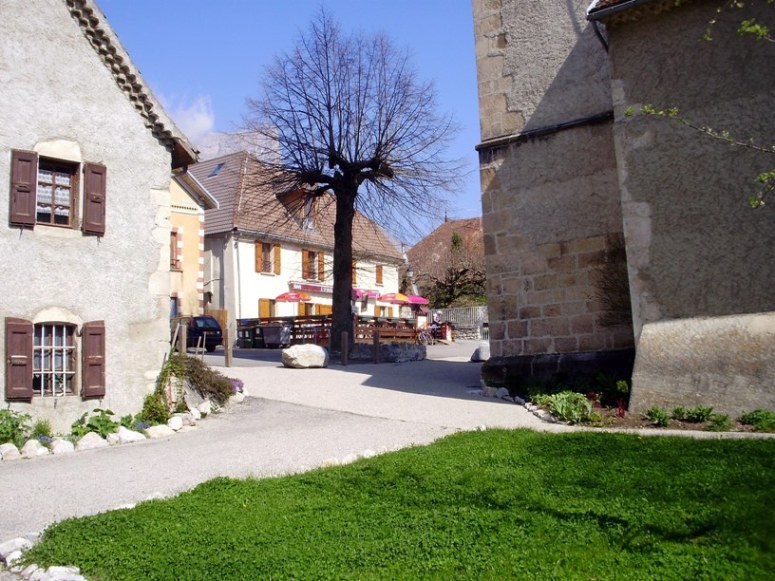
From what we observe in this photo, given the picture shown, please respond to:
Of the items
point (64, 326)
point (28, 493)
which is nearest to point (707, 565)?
point (28, 493)

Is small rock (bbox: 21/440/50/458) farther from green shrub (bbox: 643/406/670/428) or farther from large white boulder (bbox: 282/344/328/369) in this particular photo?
large white boulder (bbox: 282/344/328/369)

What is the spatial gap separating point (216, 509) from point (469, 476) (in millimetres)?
1953

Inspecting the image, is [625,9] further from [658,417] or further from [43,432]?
[43,432]

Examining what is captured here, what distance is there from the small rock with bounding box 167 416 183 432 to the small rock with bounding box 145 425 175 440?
136mm

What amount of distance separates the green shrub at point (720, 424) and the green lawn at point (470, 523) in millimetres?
1517

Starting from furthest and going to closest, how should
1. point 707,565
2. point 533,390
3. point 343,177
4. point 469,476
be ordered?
point 343,177, point 533,390, point 469,476, point 707,565

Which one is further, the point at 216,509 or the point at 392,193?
the point at 392,193

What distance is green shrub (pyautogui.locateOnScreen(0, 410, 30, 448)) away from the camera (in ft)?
29.1

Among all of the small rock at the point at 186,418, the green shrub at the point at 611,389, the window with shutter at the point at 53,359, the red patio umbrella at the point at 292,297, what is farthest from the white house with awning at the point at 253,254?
the window with shutter at the point at 53,359

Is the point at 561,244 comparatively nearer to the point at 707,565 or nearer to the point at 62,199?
the point at 62,199

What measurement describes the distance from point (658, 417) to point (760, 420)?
3.46 ft

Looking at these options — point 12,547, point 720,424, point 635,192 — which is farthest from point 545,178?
point 12,547

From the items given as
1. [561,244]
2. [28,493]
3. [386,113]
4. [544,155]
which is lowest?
[28,493]

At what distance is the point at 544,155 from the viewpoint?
494 inches
